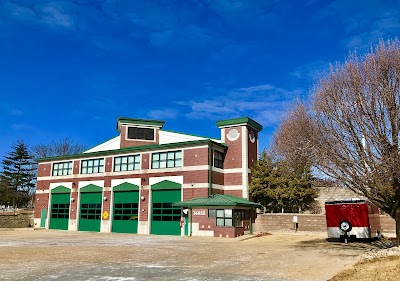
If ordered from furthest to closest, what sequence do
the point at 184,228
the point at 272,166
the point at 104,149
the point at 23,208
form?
1. the point at 23,208
2. the point at 104,149
3. the point at 272,166
4. the point at 184,228

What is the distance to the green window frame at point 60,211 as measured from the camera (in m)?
44.7

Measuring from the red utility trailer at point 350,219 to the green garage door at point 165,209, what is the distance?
594 inches

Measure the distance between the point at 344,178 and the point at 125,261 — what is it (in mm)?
11795

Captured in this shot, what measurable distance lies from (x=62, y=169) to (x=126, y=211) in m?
12.8

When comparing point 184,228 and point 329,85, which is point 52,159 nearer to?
point 184,228

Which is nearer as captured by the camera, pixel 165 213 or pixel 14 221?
Answer: pixel 165 213

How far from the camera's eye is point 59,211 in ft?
149

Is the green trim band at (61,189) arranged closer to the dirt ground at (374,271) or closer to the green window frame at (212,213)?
the green window frame at (212,213)

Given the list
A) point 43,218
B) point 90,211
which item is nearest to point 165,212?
point 90,211

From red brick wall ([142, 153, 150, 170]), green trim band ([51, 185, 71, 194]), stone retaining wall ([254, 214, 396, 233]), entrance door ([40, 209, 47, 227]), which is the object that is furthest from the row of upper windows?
stone retaining wall ([254, 214, 396, 233])

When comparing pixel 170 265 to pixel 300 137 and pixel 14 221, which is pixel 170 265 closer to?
pixel 300 137

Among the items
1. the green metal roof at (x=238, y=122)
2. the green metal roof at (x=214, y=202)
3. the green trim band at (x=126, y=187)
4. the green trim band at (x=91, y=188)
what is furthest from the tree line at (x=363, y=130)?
the green trim band at (x=91, y=188)

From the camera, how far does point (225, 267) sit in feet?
48.4

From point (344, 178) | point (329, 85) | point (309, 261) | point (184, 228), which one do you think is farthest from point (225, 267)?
point (184, 228)
